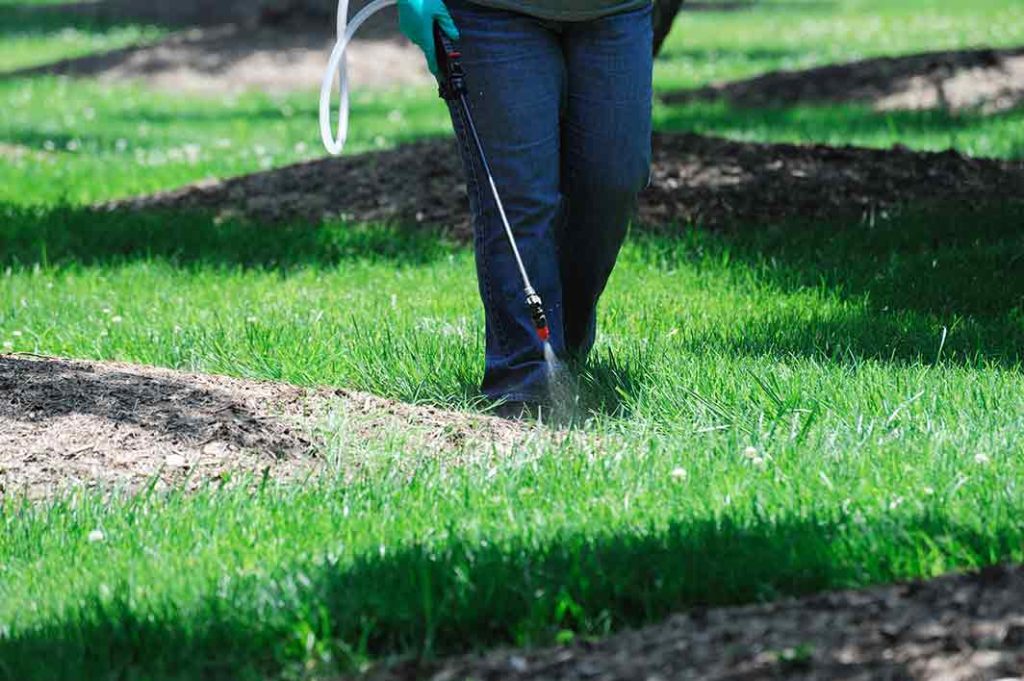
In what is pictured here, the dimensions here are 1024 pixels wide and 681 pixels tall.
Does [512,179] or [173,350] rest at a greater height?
[512,179]

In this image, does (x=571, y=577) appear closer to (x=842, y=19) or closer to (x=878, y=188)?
(x=878, y=188)

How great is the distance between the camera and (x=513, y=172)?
4828 millimetres

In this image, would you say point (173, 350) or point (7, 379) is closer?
point (7, 379)

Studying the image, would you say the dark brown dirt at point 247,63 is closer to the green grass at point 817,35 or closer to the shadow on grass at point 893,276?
the green grass at point 817,35

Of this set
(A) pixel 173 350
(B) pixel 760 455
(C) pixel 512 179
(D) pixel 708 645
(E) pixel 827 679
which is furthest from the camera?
(A) pixel 173 350

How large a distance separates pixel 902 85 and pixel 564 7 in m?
8.41

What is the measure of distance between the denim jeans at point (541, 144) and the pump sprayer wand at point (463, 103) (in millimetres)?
55

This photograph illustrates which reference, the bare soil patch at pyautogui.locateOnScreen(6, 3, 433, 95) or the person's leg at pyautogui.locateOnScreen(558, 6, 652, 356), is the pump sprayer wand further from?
the bare soil patch at pyautogui.locateOnScreen(6, 3, 433, 95)

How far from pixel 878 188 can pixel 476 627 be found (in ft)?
17.5

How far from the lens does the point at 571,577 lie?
3.44 metres

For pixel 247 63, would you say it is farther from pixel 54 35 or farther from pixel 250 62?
pixel 54 35

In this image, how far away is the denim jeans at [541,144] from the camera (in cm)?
476

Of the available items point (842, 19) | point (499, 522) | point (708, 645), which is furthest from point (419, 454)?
point (842, 19)

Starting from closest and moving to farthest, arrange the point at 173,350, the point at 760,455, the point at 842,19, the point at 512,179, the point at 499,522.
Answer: the point at 499,522 < the point at 760,455 < the point at 512,179 < the point at 173,350 < the point at 842,19
